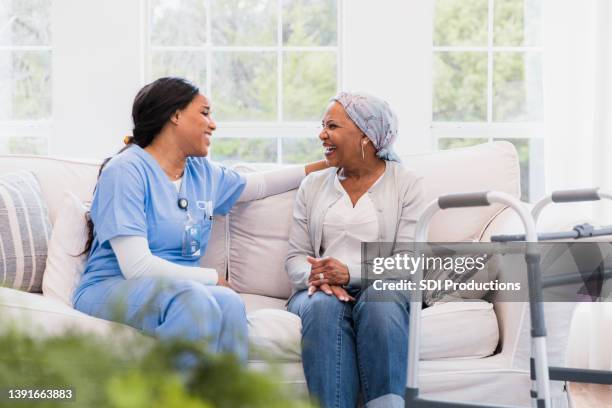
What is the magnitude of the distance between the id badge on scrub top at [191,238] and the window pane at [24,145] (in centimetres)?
164

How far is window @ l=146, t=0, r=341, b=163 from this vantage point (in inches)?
158

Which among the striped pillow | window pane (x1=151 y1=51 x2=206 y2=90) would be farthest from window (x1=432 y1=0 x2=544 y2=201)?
the striped pillow

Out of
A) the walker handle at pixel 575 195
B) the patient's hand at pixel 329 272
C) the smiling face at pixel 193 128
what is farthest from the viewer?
the smiling face at pixel 193 128

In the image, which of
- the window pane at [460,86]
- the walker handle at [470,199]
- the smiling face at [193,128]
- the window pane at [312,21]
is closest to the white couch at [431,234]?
the smiling face at [193,128]

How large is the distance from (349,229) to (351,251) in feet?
0.23

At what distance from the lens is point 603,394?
3.62 m

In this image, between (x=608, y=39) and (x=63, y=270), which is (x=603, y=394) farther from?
(x=63, y=270)

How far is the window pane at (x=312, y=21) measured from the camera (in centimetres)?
402

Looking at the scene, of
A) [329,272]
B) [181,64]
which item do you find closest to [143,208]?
[329,272]

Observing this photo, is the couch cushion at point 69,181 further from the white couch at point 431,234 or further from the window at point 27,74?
the window at point 27,74

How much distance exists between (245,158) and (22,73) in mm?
1123

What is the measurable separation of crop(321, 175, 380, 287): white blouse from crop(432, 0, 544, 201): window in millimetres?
1311

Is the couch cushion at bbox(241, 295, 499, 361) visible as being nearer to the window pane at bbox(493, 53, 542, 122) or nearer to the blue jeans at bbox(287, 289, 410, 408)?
the blue jeans at bbox(287, 289, 410, 408)

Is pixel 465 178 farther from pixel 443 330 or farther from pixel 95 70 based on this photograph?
pixel 95 70
